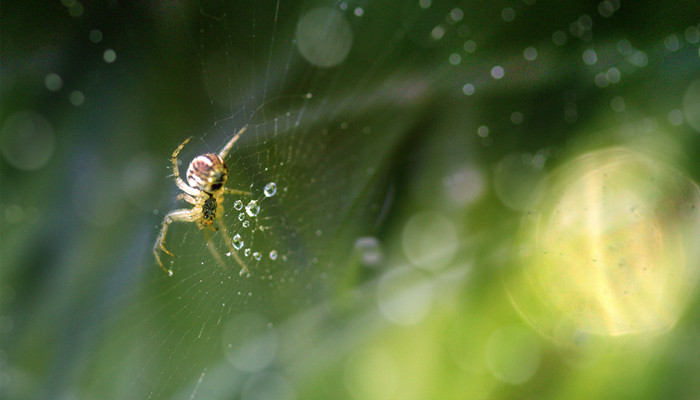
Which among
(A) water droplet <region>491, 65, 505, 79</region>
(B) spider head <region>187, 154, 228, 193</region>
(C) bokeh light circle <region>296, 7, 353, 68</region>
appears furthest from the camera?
(A) water droplet <region>491, 65, 505, 79</region>

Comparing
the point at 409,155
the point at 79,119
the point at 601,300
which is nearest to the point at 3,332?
the point at 79,119

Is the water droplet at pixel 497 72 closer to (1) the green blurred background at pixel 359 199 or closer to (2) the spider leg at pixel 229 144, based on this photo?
(1) the green blurred background at pixel 359 199

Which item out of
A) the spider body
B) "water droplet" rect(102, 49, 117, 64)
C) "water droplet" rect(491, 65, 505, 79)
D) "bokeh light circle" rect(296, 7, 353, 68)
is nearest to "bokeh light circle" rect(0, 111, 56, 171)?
"water droplet" rect(102, 49, 117, 64)

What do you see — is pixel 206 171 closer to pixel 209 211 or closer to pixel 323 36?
pixel 209 211

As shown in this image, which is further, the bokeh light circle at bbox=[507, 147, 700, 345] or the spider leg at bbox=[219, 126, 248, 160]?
the bokeh light circle at bbox=[507, 147, 700, 345]

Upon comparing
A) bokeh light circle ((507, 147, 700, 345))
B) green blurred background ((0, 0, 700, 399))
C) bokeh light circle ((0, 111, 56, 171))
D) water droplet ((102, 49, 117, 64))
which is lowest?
bokeh light circle ((507, 147, 700, 345))

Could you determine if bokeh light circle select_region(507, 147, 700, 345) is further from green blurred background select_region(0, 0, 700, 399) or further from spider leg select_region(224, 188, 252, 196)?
spider leg select_region(224, 188, 252, 196)

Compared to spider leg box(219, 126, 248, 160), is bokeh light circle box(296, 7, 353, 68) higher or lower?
higher

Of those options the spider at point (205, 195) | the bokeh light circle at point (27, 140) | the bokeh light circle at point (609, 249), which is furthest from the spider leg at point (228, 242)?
the bokeh light circle at point (609, 249)
